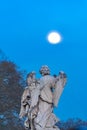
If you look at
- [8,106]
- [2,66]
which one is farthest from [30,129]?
[2,66]

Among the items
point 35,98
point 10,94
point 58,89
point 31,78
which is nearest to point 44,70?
point 31,78

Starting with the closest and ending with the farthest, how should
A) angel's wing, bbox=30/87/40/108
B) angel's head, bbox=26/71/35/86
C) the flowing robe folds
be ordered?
the flowing robe folds
angel's wing, bbox=30/87/40/108
angel's head, bbox=26/71/35/86

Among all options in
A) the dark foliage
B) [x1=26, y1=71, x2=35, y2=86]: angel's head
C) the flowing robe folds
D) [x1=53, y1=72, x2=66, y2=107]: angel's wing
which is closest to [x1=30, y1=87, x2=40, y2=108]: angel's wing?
the flowing robe folds

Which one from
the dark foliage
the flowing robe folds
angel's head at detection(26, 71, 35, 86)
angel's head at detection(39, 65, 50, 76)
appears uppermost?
the dark foliage

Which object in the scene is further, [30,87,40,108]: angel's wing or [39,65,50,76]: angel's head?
[39,65,50,76]: angel's head

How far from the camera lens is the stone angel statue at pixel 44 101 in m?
14.2

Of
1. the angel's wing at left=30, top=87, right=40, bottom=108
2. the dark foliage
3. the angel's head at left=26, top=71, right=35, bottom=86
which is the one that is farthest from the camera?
the dark foliage

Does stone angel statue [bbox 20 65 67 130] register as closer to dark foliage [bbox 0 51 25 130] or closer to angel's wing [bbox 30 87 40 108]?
angel's wing [bbox 30 87 40 108]

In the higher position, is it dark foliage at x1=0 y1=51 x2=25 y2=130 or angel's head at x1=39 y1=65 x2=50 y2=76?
dark foliage at x1=0 y1=51 x2=25 y2=130

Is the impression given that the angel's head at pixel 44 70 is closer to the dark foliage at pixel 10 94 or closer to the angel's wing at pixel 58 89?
the angel's wing at pixel 58 89

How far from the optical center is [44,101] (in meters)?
14.4

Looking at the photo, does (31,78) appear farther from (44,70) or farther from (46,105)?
(46,105)

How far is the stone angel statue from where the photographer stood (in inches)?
558

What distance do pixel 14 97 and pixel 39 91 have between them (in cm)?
2133
